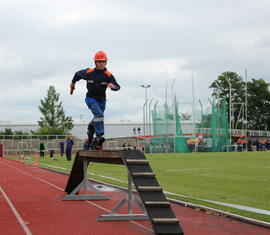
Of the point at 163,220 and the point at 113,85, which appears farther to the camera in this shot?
the point at 113,85

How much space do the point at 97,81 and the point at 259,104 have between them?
105 metres

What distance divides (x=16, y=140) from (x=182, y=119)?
20.0 meters

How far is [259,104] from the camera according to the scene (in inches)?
4424

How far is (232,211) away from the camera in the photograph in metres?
10.1

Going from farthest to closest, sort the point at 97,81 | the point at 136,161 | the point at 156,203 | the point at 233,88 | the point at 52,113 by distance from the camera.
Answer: the point at 233,88
the point at 52,113
the point at 97,81
the point at 136,161
the point at 156,203

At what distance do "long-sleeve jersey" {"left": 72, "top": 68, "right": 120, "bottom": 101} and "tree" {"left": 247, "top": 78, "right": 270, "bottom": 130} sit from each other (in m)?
104

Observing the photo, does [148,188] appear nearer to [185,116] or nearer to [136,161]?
[136,161]

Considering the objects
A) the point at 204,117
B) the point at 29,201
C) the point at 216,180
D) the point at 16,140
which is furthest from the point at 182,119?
the point at 29,201

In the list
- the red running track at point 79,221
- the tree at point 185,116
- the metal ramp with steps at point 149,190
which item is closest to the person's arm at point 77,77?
the metal ramp with steps at point 149,190

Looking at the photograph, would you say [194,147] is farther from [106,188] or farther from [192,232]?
[192,232]

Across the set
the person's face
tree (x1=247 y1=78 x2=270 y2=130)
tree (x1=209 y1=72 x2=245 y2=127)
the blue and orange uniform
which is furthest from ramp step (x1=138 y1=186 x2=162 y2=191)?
tree (x1=247 y1=78 x2=270 y2=130)

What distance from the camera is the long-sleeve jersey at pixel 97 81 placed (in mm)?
11281

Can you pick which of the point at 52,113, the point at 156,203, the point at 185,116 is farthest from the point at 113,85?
the point at 52,113

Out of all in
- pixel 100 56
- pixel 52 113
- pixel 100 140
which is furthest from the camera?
pixel 52 113
